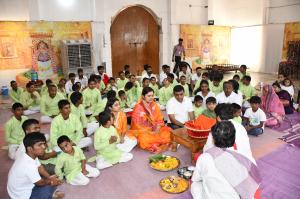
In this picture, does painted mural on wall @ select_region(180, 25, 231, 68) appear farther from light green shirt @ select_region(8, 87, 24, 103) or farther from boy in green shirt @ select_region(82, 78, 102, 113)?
light green shirt @ select_region(8, 87, 24, 103)

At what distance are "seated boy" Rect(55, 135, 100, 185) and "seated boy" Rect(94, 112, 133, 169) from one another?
36cm

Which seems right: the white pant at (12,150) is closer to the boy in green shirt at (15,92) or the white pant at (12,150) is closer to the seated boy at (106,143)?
the seated boy at (106,143)

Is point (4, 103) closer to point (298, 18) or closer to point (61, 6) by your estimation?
point (61, 6)

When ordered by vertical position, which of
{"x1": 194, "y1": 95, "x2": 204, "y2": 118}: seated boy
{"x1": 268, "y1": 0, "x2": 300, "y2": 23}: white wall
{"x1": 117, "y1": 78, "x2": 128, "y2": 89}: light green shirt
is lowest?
{"x1": 194, "y1": 95, "x2": 204, "y2": 118}: seated boy

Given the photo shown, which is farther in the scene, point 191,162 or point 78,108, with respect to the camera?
point 78,108

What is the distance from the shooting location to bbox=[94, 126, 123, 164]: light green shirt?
3.66 metres

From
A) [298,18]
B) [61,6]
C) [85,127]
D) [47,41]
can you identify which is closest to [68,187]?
[85,127]

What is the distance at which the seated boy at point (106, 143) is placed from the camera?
366 centimetres

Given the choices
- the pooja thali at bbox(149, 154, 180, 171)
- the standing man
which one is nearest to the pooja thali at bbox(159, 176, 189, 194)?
the pooja thali at bbox(149, 154, 180, 171)

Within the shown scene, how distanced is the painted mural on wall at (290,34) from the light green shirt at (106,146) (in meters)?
10.9

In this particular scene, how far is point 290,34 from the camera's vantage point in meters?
11.8

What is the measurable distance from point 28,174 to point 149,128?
220 cm

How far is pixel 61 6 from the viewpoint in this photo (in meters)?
8.86

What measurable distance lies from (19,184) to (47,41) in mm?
7039
